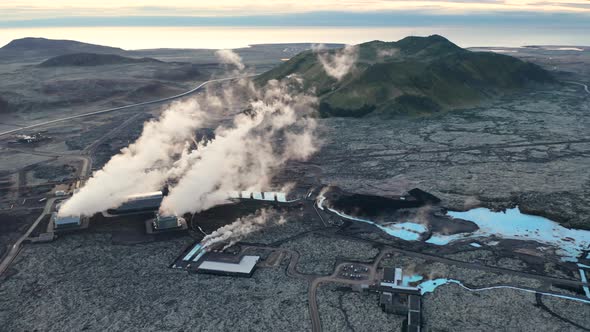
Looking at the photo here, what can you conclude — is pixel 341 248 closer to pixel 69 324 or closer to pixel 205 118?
pixel 69 324

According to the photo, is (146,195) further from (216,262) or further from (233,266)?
(233,266)

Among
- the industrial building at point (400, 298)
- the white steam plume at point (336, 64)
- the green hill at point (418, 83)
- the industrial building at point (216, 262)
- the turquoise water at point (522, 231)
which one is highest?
the white steam plume at point (336, 64)

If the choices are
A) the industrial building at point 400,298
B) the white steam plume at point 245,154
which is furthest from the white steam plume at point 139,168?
the industrial building at point 400,298

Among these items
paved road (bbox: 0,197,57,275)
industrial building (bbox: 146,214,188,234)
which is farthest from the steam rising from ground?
paved road (bbox: 0,197,57,275)

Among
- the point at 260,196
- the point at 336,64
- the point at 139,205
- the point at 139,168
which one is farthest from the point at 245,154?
the point at 336,64

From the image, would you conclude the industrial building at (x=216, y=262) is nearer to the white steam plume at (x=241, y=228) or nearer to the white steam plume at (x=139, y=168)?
the white steam plume at (x=241, y=228)

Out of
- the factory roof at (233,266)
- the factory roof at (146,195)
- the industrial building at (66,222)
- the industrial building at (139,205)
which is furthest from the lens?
the factory roof at (146,195)

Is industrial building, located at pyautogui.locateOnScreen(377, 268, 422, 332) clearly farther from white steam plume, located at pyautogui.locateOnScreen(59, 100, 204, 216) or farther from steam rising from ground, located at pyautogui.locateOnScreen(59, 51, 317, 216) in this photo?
white steam plume, located at pyautogui.locateOnScreen(59, 100, 204, 216)
